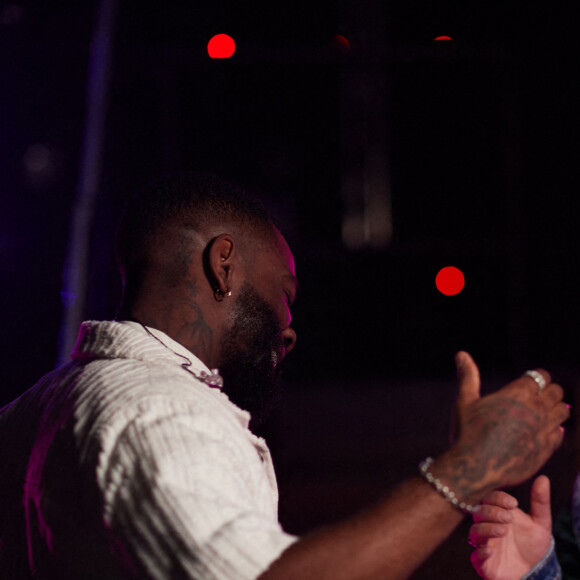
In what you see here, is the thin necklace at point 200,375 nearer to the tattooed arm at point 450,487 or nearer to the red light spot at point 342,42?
the tattooed arm at point 450,487

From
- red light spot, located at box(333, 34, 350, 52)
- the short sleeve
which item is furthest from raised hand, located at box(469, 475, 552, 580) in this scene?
red light spot, located at box(333, 34, 350, 52)

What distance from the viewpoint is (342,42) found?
13.3 ft

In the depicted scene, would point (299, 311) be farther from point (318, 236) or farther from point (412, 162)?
point (412, 162)

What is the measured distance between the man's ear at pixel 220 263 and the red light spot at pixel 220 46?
2.85 m

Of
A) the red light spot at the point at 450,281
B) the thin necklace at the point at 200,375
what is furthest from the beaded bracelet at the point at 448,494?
the red light spot at the point at 450,281

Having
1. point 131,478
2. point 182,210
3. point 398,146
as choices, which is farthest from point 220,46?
point 131,478

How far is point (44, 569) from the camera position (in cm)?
108

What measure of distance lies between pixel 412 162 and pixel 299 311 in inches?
48.3

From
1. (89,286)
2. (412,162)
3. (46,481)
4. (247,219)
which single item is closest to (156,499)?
(46,481)

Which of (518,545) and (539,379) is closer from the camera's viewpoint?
(539,379)

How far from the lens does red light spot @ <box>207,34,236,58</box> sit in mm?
3939

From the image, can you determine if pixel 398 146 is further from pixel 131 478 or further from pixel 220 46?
pixel 131 478

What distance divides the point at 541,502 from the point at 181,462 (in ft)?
4.00

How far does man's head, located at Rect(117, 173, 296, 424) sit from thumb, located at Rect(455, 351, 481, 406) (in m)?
0.55
